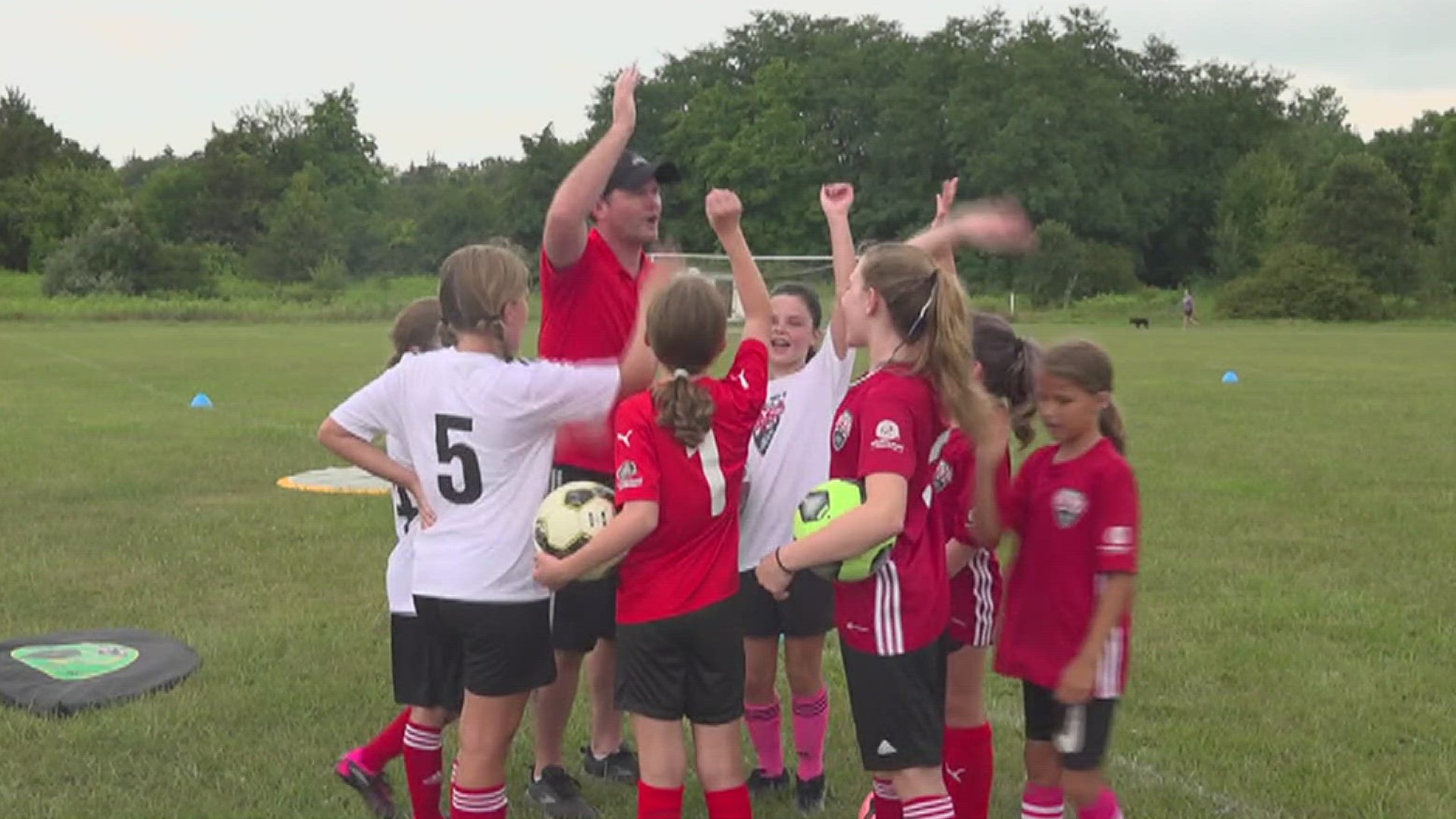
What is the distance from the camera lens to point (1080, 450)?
3.64 m

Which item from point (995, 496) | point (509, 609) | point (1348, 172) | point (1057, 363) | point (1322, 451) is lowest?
point (1322, 451)

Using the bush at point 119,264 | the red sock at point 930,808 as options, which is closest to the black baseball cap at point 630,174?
the red sock at point 930,808

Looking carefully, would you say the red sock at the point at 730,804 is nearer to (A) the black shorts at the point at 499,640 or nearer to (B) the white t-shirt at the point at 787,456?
(A) the black shorts at the point at 499,640

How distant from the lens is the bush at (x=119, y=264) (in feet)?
184

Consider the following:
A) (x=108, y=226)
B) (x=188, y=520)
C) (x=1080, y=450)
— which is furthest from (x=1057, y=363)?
(x=108, y=226)

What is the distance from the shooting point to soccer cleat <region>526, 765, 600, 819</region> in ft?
14.6

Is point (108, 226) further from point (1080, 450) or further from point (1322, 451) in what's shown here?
point (1080, 450)

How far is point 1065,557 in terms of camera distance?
3.61 metres

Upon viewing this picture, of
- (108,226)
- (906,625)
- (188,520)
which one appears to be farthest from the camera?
(108,226)

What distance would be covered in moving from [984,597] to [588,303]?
58.8 inches

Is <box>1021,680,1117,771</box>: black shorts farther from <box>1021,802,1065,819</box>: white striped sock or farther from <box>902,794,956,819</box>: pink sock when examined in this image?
<box>902,794,956,819</box>: pink sock

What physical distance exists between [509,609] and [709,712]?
611mm

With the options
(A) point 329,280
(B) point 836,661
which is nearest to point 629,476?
(B) point 836,661

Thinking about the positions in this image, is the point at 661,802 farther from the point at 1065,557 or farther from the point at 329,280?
the point at 329,280
